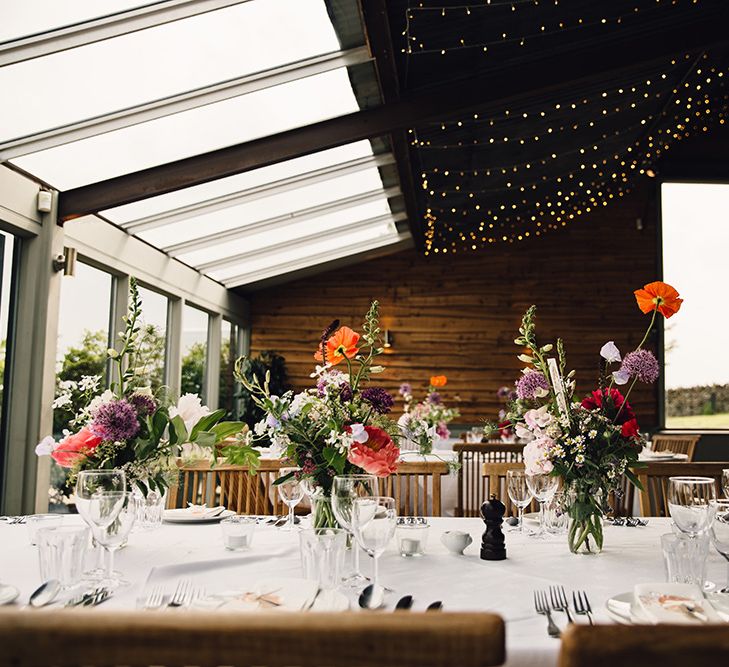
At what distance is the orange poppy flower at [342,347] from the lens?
178 centimetres

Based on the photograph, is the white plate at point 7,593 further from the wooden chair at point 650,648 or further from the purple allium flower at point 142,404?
the wooden chair at point 650,648

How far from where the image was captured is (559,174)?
7512 millimetres

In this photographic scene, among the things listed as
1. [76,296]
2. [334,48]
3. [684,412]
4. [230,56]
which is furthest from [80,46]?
[684,412]

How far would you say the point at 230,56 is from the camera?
3770 mm

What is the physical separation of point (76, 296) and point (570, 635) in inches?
194

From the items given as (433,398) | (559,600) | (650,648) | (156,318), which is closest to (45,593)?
(559,600)

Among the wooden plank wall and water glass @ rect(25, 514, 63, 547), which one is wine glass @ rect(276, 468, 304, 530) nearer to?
water glass @ rect(25, 514, 63, 547)

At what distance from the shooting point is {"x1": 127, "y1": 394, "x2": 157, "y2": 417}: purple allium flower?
6.05 ft

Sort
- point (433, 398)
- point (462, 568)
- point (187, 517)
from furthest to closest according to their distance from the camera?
point (433, 398) < point (187, 517) < point (462, 568)

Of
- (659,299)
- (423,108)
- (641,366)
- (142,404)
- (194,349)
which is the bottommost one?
(142,404)

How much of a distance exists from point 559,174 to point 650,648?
7423mm

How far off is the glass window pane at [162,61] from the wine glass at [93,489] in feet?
8.17

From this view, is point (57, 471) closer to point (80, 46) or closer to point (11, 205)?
point (11, 205)

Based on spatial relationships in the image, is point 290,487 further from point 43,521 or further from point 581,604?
point 581,604
